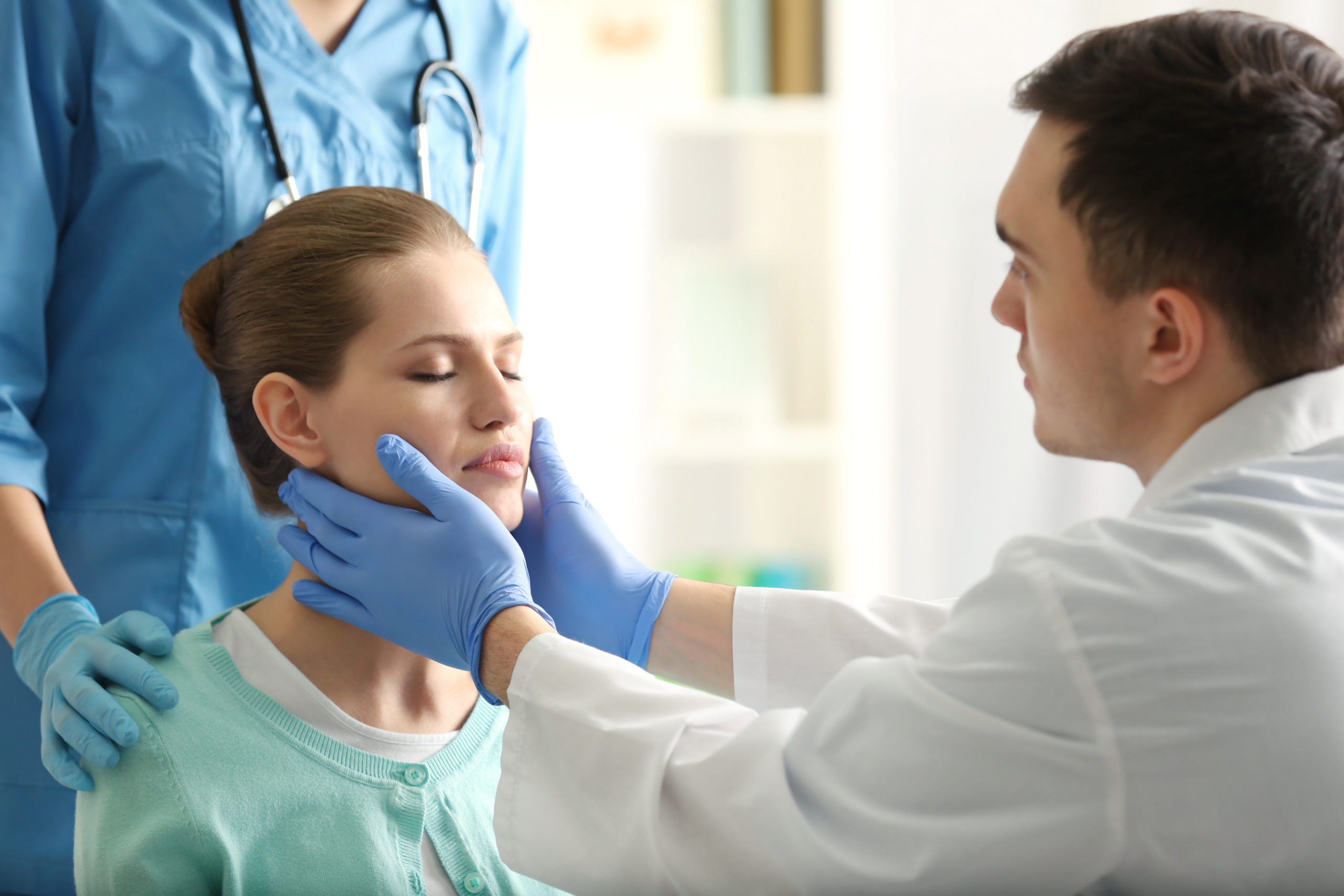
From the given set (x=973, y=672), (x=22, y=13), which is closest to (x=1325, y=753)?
(x=973, y=672)

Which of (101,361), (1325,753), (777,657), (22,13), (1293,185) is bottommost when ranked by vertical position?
(777,657)

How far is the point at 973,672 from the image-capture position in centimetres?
79

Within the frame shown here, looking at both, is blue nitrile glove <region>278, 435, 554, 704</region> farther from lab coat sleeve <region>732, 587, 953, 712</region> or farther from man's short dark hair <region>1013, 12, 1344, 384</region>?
man's short dark hair <region>1013, 12, 1344, 384</region>

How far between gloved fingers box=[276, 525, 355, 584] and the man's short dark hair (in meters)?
0.74

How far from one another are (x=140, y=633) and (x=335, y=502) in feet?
0.69

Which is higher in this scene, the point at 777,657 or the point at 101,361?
the point at 101,361

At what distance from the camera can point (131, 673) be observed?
3.21 feet

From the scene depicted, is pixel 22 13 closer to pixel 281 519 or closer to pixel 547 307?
pixel 281 519

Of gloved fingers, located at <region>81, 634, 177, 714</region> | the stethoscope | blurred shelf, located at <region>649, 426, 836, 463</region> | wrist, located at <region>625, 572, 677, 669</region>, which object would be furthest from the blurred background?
gloved fingers, located at <region>81, 634, 177, 714</region>

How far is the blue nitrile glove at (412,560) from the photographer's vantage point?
1013 mm

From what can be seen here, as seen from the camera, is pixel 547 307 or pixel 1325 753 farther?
pixel 547 307

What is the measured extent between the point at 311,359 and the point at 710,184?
1.61 metres

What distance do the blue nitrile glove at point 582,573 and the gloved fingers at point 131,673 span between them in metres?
0.43

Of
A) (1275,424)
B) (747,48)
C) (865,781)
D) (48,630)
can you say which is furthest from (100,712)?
(747,48)
